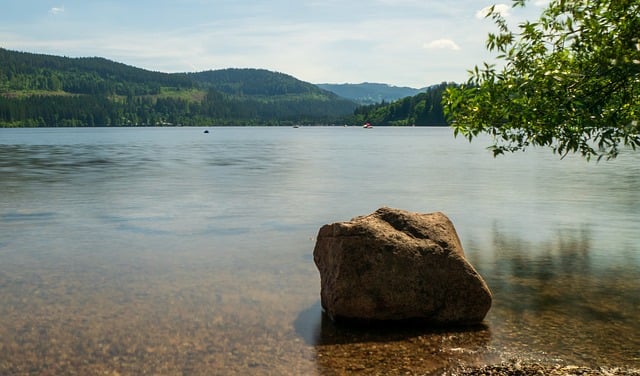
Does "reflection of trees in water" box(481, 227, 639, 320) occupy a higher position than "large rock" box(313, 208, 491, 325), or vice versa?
"large rock" box(313, 208, 491, 325)

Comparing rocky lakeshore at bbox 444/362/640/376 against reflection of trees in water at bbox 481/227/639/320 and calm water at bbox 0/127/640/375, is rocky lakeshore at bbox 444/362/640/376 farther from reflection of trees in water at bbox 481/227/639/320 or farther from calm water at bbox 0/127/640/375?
reflection of trees in water at bbox 481/227/639/320

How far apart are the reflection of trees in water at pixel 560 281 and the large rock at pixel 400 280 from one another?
2004 mm

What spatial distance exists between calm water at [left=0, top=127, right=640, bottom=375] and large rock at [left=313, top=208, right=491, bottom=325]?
1.54ft

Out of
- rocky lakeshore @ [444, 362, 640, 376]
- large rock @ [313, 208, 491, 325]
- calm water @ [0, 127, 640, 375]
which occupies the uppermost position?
large rock @ [313, 208, 491, 325]

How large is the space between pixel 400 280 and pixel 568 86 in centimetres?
591

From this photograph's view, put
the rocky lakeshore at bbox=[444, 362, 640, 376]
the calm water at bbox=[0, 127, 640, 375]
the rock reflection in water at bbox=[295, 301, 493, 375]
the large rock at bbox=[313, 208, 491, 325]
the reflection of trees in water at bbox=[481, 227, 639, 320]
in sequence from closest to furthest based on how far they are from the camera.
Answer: the rocky lakeshore at bbox=[444, 362, 640, 376] → the rock reflection in water at bbox=[295, 301, 493, 375] → the calm water at bbox=[0, 127, 640, 375] → the large rock at bbox=[313, 208, 491, 325] → the reflection of trees in water at bbox=[481, 227, 639, 320]

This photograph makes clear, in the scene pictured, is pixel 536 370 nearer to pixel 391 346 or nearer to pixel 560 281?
pixel 391 346

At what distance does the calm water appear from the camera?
1110cm

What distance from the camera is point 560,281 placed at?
1611cm

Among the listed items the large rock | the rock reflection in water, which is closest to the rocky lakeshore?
the rock reflection in water

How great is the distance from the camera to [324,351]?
1136 centimetres

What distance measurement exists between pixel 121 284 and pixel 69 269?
264 cm

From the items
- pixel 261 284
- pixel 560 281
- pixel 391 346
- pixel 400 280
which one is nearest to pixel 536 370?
pixel 391 346

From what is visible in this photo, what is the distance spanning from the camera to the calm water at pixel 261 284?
437 inches
